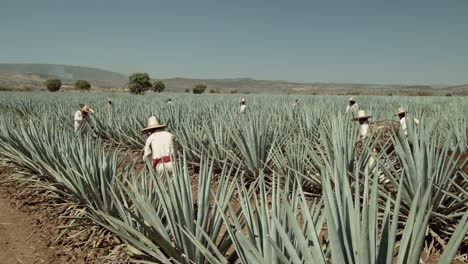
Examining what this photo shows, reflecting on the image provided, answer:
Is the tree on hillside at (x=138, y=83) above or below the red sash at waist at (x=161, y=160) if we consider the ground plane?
above

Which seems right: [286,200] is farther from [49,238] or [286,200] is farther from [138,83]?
[138,83]

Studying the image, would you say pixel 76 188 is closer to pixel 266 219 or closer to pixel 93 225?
pixel 93 225

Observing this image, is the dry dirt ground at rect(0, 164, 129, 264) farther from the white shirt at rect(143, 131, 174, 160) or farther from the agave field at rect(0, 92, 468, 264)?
the white shirt at rect(143, 131, 174, 160)

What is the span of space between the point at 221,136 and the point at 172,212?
2789mm

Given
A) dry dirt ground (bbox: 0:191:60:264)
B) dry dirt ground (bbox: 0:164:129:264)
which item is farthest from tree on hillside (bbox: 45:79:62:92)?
dry dirt ground (bbox: 0:191:60:264)

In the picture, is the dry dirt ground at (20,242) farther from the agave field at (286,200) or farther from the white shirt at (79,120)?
the white shirt at (79,120)

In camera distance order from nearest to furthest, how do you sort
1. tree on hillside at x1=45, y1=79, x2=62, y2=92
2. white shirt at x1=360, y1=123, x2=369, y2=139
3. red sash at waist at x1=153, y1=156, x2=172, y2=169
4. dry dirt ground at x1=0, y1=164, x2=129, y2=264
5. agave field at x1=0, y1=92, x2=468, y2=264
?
agave field at x1=0, y1=92, x2=468, y2=264, dry dirt ground at x1=0, y1=164, x2=129, y2=264, red sash at waist at x1=153, y1=156, x2=172, y2=169, white shirt at x1=360, y1=123, x2=369, y2=139, tree on hillside at x1=45, y1=79, x2=62, y2=92

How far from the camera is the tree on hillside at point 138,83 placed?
2494 inches

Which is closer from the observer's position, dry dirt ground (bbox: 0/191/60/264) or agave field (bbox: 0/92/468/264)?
agave field (bbox: 0/92/468/264)

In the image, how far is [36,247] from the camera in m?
2.92

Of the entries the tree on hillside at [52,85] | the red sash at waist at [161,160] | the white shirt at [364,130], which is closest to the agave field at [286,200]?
the red sash at waist at [161,160]

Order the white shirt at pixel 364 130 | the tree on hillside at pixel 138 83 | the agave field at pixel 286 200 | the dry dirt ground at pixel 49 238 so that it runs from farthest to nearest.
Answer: the tree on hillside at pixel 138 83 < the white shirt at pixel 364 130 < the dry dirt ground at pixel 49 238 < the agave field at pixel 286 200

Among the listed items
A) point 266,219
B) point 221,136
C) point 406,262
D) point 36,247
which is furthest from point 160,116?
point 406,262

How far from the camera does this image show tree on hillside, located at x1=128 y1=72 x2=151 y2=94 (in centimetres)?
6334
